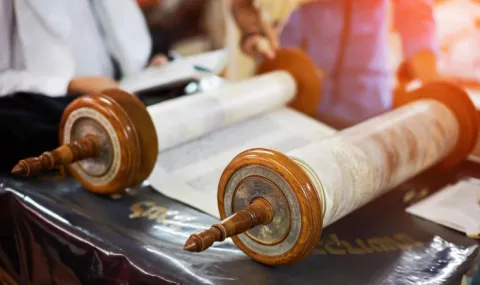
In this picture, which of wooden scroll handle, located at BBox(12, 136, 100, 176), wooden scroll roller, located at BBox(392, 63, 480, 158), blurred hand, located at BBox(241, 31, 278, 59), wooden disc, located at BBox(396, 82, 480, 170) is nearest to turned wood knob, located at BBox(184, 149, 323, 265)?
wooden scroll handle, located at BBox(12, 136, 100, 176)

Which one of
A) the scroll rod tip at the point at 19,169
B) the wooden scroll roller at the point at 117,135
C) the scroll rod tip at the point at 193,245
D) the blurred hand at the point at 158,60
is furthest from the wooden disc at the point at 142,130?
the blurred hand at the point at 158,60

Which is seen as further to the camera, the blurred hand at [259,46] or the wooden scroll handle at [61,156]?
the blurred hand at [259,46]

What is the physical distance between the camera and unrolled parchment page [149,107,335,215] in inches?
37.8

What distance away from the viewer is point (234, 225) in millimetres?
659

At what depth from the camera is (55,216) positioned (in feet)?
2.76

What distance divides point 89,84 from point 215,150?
1.07 feet

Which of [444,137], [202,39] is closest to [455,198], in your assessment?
[444,137]

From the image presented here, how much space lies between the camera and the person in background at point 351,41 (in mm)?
1227

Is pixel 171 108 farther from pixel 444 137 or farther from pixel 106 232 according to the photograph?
pixel 444 137

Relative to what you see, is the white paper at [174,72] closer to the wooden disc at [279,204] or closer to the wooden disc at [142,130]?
the wooden disc at [142,130]

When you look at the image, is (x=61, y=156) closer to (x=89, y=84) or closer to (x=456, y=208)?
(x=89, y=84)

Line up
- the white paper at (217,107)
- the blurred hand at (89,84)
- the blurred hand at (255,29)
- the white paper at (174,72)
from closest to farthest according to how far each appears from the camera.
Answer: the white paper at (217,107) → the blurred hand at (89,84) → the white paper at (174,72) → the blurred hand at (255,29)

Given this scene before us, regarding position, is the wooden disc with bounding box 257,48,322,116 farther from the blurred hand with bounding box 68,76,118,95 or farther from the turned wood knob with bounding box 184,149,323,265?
the turned wood knob with bounding box 184,149,323,265

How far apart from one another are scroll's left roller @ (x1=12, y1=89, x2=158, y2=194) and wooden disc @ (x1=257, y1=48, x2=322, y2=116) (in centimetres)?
56
